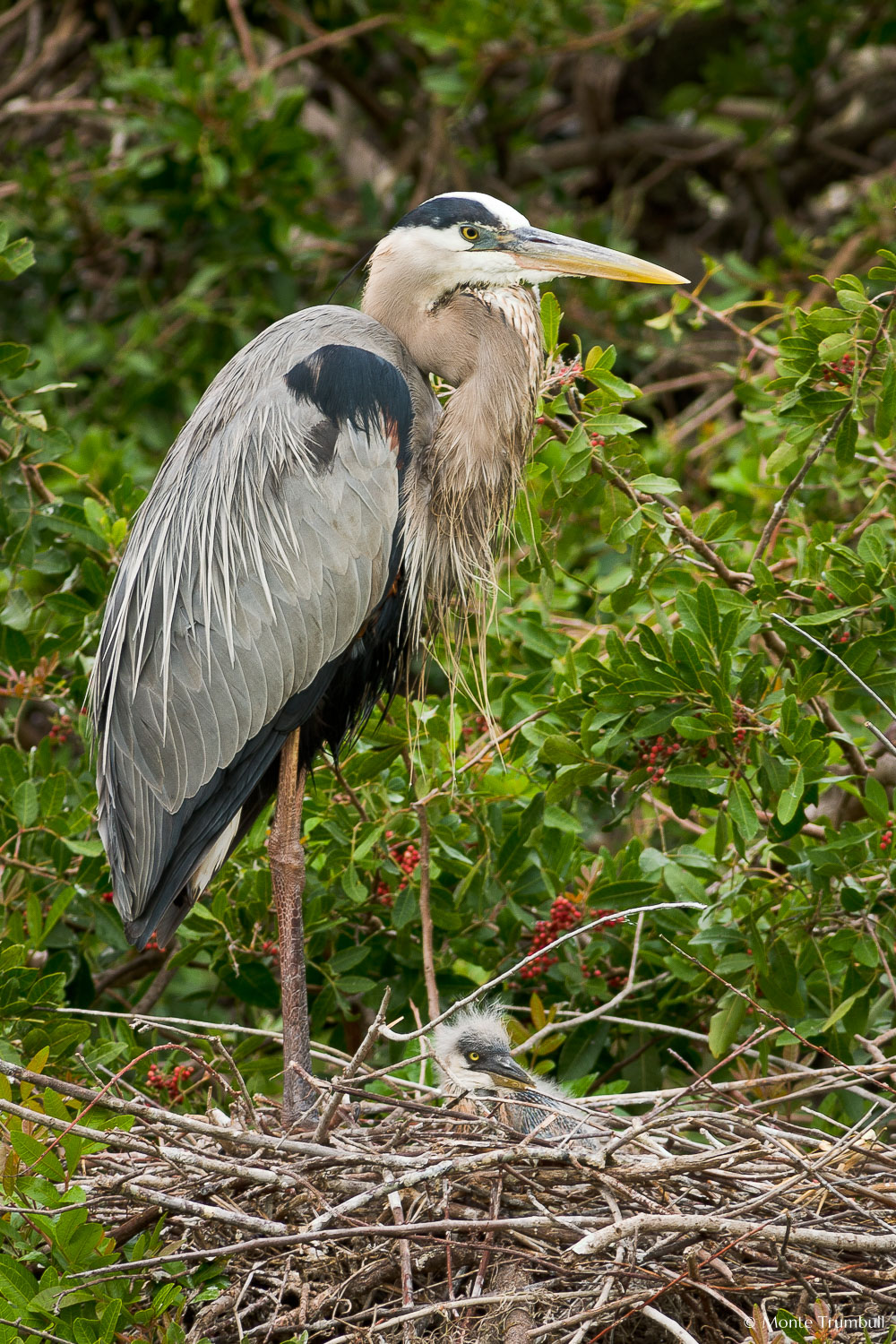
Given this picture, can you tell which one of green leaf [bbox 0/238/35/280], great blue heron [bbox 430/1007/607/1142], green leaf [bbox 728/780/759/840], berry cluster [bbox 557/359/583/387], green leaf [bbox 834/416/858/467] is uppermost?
green leaf [bbox 0/238/35/280]

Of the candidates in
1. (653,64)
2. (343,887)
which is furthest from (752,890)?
(653,64)

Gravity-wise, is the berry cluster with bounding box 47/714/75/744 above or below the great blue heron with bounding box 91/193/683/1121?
below

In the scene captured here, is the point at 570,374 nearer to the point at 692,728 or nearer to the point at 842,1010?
the point at 692,728

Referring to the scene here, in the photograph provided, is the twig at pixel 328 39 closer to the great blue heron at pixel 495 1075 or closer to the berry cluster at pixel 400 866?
the berry cluster at pixel 400 866

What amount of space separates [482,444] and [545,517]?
1.25ft

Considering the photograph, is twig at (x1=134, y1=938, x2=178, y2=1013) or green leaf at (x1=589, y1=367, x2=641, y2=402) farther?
twig at (x1=134, y1=938, x2=178, y2=1013)

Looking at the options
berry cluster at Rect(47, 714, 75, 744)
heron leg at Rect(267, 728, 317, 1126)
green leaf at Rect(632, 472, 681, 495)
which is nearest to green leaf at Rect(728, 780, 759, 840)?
green leaf at Rect(632, 472, 681, 495)

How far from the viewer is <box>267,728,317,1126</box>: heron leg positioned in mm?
3197

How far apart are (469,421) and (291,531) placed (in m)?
0.49

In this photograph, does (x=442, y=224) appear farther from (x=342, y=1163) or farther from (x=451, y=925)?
(x=342, y=1163)

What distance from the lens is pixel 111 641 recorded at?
133 inches

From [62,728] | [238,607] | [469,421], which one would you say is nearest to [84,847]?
[62,728]

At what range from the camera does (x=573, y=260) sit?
132 inches

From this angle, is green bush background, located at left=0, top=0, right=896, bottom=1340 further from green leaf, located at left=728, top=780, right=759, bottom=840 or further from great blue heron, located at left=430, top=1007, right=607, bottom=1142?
great blue heron, located at left=430, top=1007, right=607, bottom=1142
